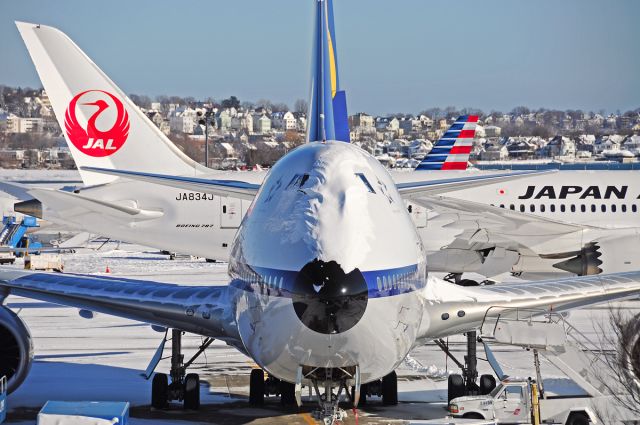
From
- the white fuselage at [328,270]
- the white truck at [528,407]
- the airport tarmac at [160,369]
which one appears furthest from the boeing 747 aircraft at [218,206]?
the white fuselage at [328,270]

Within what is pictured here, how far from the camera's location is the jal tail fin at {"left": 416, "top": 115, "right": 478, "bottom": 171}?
201 ft

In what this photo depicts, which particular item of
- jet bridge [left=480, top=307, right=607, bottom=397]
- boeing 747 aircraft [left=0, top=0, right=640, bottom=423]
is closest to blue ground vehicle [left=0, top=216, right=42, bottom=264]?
boeing 747 aircraft [left=0, top=0, right=640, bottom=423]

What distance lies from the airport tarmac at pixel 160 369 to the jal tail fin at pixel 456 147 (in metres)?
28.0

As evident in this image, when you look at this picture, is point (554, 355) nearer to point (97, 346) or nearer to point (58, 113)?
point (97, 346)

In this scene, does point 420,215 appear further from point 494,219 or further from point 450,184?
point 450,184

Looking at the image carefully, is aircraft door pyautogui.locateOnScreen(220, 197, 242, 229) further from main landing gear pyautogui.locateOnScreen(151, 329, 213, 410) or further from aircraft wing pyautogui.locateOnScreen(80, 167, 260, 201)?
aircraft wing pyautogui.locateOnScreen(80, 167, 260, 201)

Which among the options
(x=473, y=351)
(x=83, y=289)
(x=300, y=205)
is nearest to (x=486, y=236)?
(x=473, y=351)

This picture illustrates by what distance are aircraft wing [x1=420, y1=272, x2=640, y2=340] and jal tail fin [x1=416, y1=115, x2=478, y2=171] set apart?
136ft

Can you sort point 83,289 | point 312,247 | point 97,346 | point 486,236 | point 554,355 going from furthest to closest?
1. point 486,236
2. point 97,346
3. point 83,289
4. point 554,355
5. point 312,247

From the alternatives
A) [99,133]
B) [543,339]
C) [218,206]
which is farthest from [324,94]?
[218,206]

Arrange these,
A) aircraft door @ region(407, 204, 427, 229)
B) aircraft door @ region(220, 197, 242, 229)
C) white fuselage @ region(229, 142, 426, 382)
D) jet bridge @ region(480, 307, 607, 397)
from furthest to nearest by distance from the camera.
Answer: aircraft door @ region(407, 204, 427, 229)
aircraft door @ region(220, 197, 242, 229)
jet bridge @ region(480, 307, 607, 397)
white fuselage @ region(229, 142, 426, 382)

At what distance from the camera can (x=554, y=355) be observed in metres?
17.9

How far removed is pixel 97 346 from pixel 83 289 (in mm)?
7821

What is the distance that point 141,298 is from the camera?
18016 millimetres
